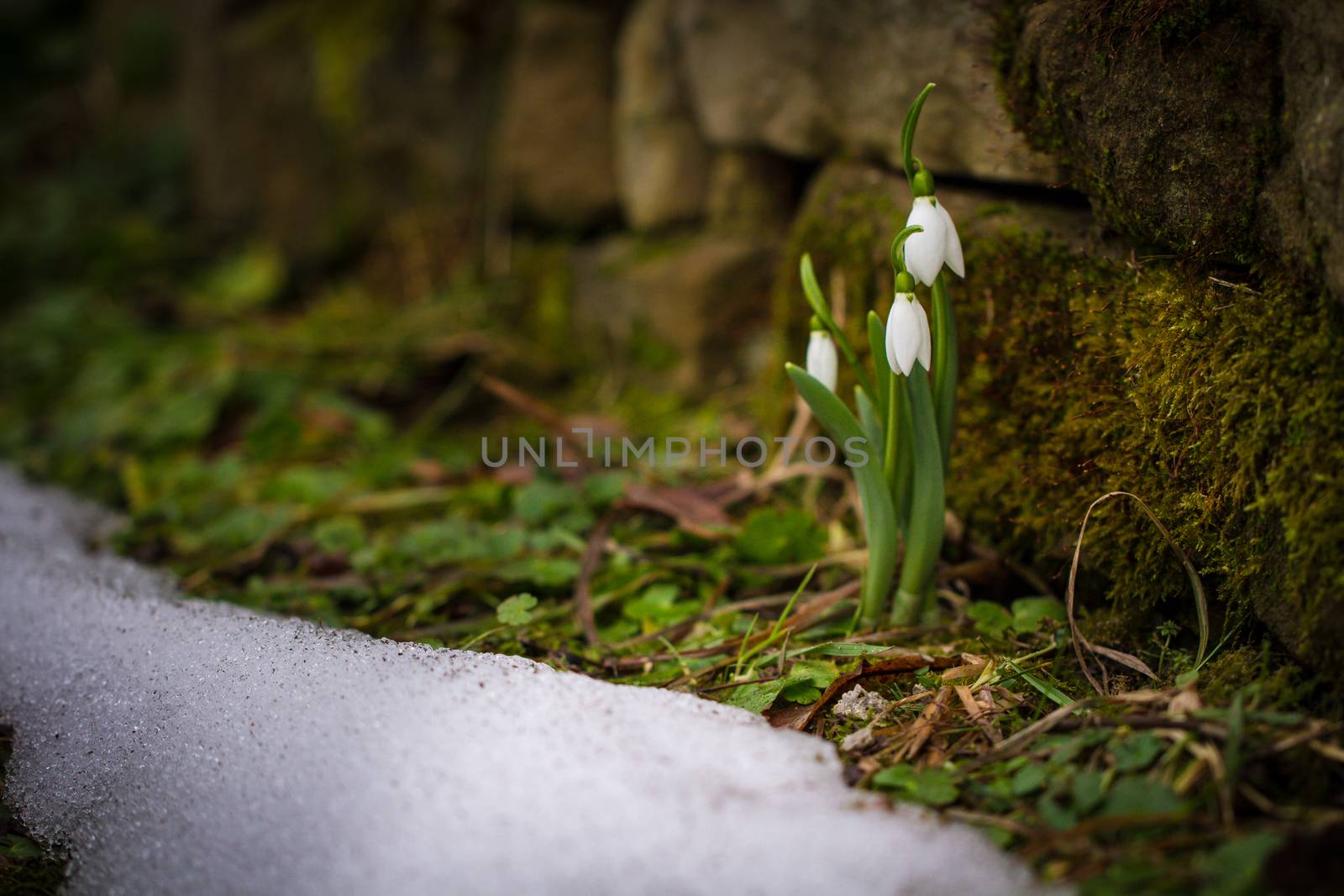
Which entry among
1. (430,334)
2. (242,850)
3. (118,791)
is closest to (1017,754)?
(242,850)

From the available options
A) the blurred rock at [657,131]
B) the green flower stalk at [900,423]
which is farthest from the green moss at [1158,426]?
the blurred rock at [657,131]

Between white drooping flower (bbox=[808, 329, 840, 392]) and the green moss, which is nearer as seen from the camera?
the green moss

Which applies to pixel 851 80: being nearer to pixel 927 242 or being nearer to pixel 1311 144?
pixel 927 242

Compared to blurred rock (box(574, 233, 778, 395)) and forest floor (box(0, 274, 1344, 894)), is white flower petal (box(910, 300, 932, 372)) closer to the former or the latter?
forest floor (box(0, 274, 1344, 894))

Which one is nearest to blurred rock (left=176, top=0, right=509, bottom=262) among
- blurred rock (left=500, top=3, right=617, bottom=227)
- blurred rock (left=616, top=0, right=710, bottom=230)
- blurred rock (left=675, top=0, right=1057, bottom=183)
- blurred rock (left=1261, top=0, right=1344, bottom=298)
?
blurred rock (left=500, top=3, right=617, bottom=227)

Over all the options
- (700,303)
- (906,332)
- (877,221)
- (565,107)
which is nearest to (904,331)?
(906,332)

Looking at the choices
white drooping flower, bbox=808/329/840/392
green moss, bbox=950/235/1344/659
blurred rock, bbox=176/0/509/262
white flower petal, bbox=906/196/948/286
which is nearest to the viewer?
green moss, bbox=950/235/1344/659

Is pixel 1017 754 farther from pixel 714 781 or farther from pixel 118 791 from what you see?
pixel 118 791
